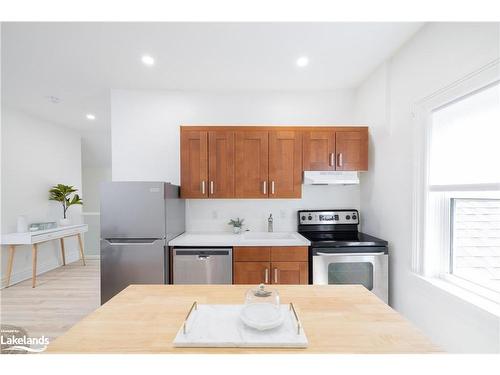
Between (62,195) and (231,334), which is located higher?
(62,195)

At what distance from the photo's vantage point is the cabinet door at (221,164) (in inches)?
106

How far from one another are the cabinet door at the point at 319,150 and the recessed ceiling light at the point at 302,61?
27.6 inches

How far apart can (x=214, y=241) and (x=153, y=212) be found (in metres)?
0.69

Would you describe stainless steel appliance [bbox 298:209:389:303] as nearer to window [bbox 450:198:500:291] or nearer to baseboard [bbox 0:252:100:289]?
window [bbox 450:198:500:291]

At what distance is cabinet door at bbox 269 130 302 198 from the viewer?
8.86 feet

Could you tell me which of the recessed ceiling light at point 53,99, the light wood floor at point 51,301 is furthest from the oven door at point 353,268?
the recessed ceiling light at point 53,99

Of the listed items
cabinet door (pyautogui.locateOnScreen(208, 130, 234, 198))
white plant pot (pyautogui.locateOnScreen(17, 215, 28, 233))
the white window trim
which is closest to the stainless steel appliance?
the white window trim

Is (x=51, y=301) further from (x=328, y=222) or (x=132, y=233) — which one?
(x=328, y=222)

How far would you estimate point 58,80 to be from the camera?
2748mm

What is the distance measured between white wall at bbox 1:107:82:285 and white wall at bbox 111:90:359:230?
2.17 m

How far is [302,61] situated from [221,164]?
137 cm

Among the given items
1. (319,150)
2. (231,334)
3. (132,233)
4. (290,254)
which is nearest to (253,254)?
(290,254)

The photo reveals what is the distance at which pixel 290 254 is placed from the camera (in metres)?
2.42

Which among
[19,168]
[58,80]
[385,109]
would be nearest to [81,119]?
[19,168]
